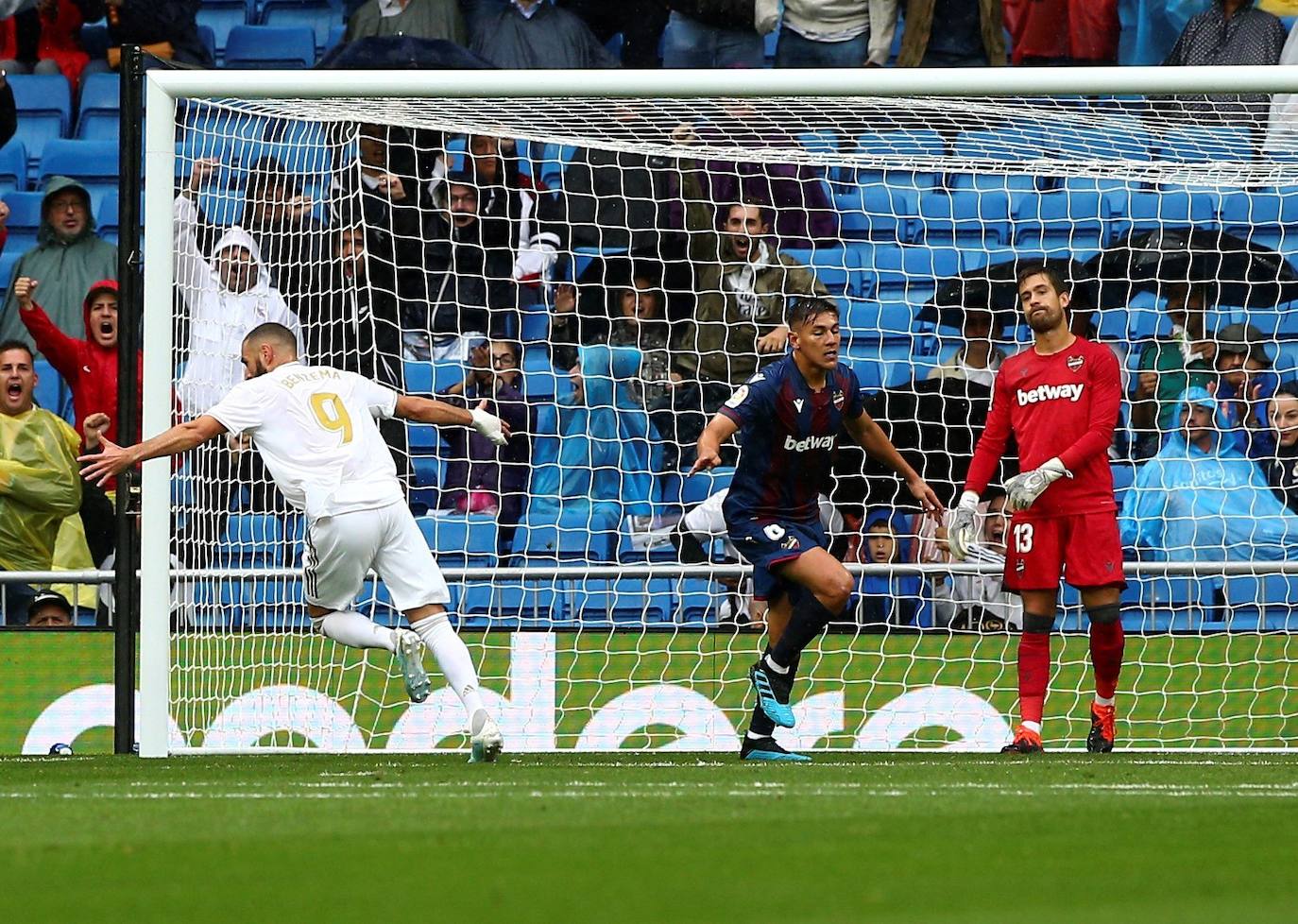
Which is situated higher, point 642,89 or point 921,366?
point 642,89

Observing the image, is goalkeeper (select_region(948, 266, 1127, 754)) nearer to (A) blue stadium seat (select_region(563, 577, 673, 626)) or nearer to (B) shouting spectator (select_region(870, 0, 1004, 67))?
(A) blue stadium seat (select_region(563, 577, 673, 626))

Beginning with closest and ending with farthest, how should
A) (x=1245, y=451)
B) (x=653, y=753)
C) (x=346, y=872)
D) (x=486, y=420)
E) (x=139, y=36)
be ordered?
1. (x=346, y=872)
2. (x=486, y=420)
3. (x=653, y=753)
4. (x=1245, y=451)
5. (x=139, y=36)

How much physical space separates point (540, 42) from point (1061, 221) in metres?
4.06

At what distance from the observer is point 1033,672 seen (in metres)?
7.75

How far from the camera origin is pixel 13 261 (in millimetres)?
11852

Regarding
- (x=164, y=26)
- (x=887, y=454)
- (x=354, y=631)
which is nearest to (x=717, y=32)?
(x=164, y=26)

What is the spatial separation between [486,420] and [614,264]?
138 inches

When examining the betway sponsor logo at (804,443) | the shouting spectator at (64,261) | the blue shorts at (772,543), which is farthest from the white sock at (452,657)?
the shouting spectator at (64,261)

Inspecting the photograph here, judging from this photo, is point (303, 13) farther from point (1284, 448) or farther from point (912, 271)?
point (1284, 448)

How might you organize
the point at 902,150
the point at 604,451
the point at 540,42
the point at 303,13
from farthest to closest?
1. the point at 303,13
2. the point at 540,42
3. the point at 902,150
4. the point at 604,451

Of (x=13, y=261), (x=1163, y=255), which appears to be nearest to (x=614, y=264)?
(x=1163, y=255)

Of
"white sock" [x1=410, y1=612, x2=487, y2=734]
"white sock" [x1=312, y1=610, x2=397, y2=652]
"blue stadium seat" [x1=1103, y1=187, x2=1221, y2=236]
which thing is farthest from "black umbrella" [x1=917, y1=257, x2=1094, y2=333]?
"white sock" [x1=312, y1=610, x2=397, y2=652]

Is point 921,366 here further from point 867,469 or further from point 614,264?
point 614,264

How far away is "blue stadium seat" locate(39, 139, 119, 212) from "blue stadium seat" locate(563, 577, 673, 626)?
549cm
